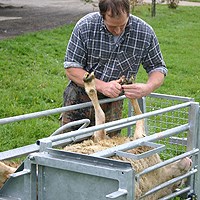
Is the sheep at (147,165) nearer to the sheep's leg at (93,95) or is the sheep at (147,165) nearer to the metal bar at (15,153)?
the sheep's leg at (93,95)

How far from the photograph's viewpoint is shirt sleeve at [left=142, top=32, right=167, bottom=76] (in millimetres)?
5020

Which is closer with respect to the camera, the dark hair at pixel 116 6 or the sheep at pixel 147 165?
the sheep at pixel 147 165

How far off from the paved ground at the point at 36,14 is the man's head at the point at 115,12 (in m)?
8.53

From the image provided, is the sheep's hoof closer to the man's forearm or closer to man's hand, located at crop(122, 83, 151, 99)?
man's hand, located at crop(122, 83, 151, 99)

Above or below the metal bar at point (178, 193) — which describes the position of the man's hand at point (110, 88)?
above

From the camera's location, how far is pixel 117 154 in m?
3.64

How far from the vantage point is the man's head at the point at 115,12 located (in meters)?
4.55

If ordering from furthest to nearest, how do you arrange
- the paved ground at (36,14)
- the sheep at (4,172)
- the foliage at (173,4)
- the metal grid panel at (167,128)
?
the foliage at (173,4), the paved ground at (36,14), the metal grid panel at (167,128), the sheep at (4,172)

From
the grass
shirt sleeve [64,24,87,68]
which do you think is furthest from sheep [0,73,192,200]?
the grass

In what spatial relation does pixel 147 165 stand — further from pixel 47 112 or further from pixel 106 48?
pixel 106 48

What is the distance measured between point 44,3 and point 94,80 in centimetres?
1756

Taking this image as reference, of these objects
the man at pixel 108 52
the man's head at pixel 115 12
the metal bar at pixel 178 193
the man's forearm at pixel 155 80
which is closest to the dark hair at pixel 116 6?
the man's head at pixel 115 12

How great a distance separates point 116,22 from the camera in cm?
462

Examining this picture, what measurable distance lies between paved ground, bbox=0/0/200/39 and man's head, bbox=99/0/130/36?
853cm
